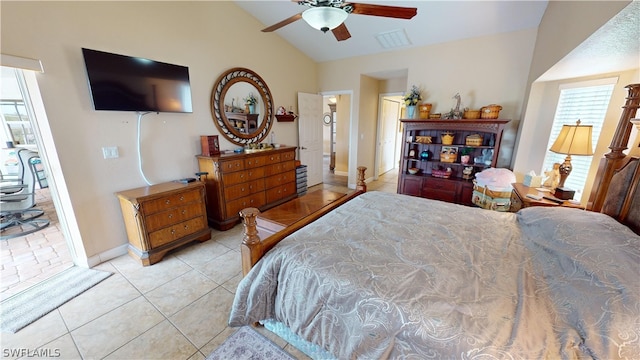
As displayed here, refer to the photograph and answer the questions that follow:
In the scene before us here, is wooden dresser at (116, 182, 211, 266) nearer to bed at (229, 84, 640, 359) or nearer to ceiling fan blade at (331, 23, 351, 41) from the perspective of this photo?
bed at (229, 84, 640, 359)

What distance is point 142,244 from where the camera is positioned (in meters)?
2.38

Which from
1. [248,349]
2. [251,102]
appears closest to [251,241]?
[248,349]

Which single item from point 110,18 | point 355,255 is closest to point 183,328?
point 355,255

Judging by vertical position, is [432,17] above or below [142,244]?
above

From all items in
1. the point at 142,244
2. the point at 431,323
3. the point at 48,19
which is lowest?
the point at 142,244

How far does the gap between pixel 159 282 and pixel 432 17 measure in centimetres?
451

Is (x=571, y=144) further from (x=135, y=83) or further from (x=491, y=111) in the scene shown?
(x=135, y=83)

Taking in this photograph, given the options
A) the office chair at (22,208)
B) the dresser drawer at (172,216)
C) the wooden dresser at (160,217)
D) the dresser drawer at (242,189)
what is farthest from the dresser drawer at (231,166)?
the office chair at (22,208)

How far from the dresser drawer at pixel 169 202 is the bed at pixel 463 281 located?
152 cm

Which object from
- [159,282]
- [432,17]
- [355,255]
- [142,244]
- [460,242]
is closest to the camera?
[355,255]

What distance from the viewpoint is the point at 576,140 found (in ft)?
6.81

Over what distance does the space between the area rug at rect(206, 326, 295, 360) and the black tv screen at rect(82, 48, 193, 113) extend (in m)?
2.40

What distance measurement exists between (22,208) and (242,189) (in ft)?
9.04

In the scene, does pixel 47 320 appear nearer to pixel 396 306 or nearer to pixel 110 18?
pixel 396 306
